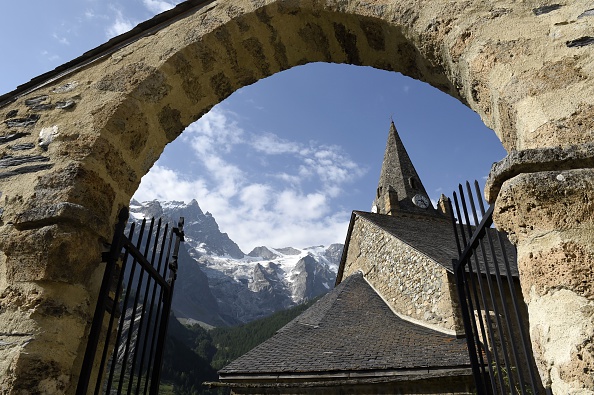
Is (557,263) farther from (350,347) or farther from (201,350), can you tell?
(201,350)

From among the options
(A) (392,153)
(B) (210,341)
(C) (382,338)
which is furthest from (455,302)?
(B) (210,341)

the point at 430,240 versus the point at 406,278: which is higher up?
the point at 430,240

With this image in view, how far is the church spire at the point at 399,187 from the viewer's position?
21047mm

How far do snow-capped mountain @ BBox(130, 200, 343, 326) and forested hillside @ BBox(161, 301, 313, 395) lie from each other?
31.8 metres

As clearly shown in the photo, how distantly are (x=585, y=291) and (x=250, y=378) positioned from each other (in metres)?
7.48

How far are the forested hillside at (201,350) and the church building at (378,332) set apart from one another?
16555 mm

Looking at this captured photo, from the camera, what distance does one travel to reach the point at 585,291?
1371 mm

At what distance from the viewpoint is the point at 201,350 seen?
51.0 meters

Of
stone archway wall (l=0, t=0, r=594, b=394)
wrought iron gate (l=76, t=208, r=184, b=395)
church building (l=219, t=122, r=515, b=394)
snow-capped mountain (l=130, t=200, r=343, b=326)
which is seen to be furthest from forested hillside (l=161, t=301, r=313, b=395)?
snow-capped mountain (l=130, t=200, r=343, b=326)

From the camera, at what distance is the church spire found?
2105cm

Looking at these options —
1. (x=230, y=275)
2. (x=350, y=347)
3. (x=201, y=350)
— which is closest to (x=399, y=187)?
(x=350, y=347)

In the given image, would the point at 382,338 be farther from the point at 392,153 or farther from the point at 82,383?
the point at 392,153

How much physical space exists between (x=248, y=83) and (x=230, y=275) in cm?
13465

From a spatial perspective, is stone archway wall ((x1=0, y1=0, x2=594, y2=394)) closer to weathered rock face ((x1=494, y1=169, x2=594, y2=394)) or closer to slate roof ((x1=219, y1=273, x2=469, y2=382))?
weathered rock face ((x1=494, y1=169, x2=594, y2=394))
